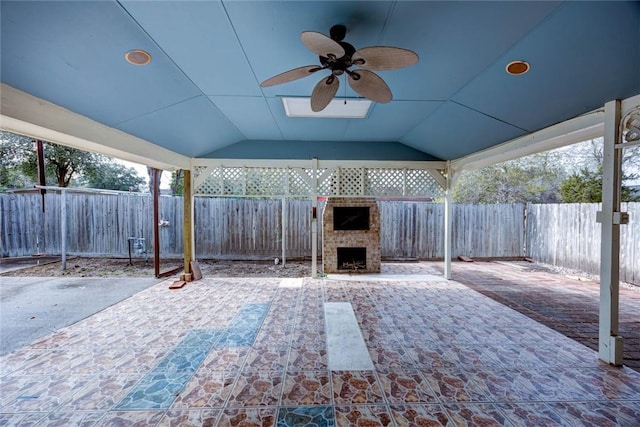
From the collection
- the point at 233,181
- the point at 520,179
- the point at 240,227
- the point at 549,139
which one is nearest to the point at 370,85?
the point at 549,139

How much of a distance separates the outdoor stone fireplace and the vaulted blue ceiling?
2600mm

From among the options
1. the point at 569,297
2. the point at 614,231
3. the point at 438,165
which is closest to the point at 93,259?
the point at 438,165

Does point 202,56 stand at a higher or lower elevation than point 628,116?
higher

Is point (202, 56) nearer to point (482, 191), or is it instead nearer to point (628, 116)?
point (628, 116)

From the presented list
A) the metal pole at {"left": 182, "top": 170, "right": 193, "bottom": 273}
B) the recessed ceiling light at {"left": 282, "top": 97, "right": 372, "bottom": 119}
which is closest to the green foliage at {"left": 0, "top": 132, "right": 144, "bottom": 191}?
the metal pole at {"left": 182, "top": 170, "right": 193, "bottom": 273}

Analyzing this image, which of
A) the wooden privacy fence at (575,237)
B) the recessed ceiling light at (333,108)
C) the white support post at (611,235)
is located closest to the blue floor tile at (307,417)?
the white support post at (611,235)

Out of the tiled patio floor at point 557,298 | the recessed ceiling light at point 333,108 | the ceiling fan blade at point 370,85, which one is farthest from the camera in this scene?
the recessed ceiling light at point 333,108

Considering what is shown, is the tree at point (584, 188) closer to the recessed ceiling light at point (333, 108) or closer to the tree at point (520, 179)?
Result: the tree at point (520, 179)

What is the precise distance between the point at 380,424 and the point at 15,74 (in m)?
3.86

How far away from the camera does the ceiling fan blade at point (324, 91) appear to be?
2.14 m

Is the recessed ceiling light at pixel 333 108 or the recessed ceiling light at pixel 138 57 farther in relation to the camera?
the recessed ceiling light at pixel 333 108

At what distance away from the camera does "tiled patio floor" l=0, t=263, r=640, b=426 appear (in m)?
1.85

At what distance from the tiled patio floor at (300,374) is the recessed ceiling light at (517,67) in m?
2.74

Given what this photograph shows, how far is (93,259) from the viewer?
22.4ft
